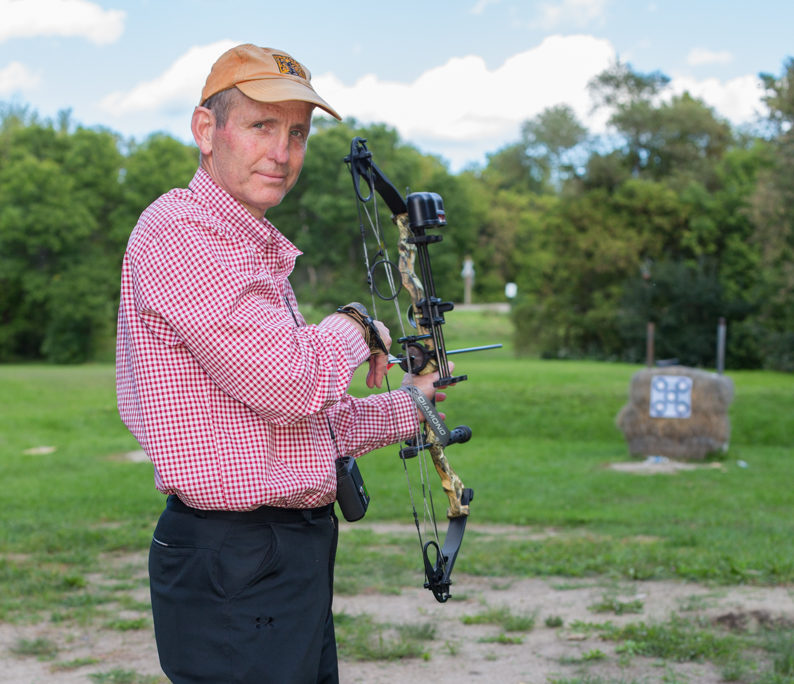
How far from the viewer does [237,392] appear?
230cm

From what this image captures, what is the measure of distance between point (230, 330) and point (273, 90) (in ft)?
2.12

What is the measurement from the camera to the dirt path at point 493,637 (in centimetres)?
518

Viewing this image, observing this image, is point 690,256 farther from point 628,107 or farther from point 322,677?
point 322,677

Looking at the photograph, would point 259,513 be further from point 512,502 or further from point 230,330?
point 512,502

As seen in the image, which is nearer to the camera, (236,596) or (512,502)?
(236,596)

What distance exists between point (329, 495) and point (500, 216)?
69.0 meters

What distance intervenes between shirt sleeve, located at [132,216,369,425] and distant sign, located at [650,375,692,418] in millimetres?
12818

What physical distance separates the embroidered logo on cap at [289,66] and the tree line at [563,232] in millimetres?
34988

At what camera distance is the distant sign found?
14500 mm

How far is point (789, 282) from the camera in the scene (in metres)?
20.5

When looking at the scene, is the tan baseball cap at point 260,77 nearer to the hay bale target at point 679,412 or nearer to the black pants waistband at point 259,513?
the black pants waistband at point 259,513

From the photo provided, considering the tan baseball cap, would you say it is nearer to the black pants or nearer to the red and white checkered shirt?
the red and white checkered shirt

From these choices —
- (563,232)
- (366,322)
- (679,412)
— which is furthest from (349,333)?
(563,232)

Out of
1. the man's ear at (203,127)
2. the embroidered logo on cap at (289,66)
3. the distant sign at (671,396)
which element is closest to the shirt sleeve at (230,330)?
the man's ear at (203,127)
